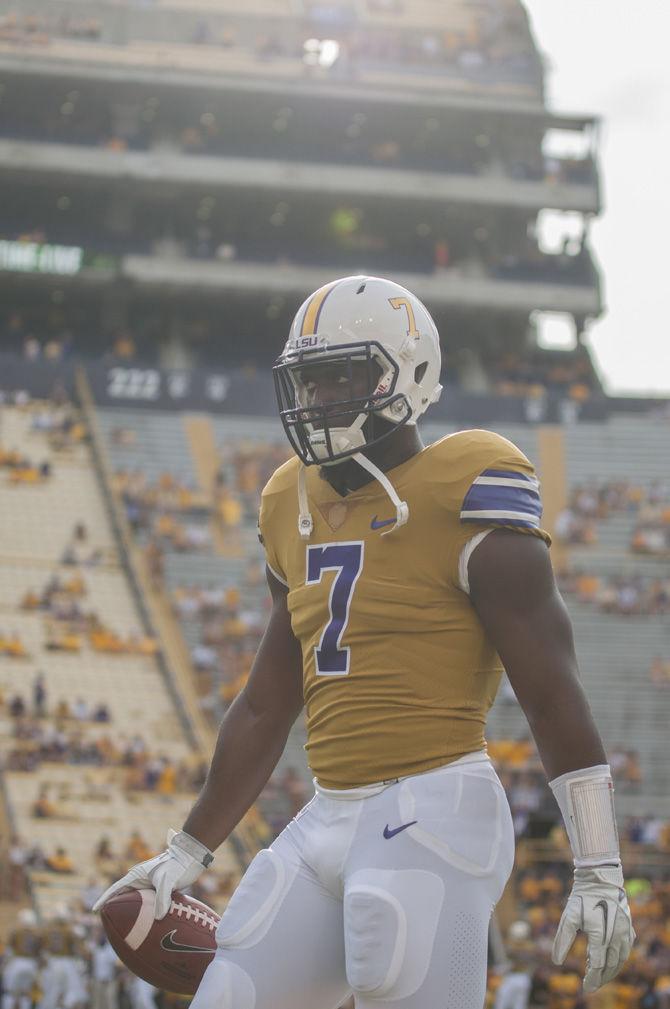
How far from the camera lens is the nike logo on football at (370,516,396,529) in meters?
3.70

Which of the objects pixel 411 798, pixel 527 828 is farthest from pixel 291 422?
pixel 527 828

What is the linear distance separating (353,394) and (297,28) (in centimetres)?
3667

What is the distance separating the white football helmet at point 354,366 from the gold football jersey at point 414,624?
0.14 meters

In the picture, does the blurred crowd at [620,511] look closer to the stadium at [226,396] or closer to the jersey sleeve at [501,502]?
the stadium at [226,396]

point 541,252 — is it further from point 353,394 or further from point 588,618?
point 353,394

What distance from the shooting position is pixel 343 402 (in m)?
3.73

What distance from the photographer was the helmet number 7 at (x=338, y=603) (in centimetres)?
371

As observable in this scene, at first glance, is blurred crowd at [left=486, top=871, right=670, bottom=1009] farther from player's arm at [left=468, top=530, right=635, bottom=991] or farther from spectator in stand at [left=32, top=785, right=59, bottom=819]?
player's arm at [left=468, top=530, right=635, bottom=991]

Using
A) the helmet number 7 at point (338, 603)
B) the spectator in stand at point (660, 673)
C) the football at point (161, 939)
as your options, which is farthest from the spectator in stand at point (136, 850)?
the helmet number 7 at point (338, 603)

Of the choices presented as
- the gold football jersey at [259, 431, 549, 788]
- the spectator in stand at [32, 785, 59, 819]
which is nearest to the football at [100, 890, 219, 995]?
the gold football jersey at [259, 431, 549, 788]

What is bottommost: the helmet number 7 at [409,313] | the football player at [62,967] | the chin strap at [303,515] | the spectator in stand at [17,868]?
the spectator in stand at [17,868]

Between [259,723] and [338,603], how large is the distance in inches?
21.9

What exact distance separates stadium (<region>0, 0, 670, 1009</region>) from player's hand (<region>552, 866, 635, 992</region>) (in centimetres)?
1067

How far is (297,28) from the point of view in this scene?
3878 cm
